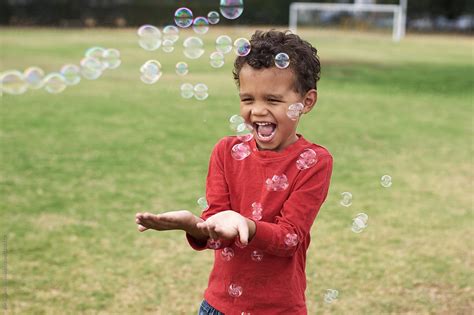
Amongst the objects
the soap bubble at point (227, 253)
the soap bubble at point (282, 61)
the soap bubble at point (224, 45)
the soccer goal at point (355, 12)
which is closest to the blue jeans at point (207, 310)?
the soap bubble at point (227, 253)

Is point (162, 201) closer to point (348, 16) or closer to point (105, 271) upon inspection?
point (105, 271)

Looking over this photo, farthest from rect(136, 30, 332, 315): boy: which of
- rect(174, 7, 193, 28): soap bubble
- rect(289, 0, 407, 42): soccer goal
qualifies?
rect(289, 0, 407, 42): soccer goal

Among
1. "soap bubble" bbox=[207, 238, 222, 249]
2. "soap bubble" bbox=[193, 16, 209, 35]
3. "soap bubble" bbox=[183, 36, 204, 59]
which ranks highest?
"soap bubble" bbox=[193, 16, 209, 35]

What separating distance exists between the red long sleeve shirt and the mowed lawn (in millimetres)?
1816

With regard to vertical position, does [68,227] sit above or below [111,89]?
above

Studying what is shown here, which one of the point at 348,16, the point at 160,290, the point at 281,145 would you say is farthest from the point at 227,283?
the point at 348,16

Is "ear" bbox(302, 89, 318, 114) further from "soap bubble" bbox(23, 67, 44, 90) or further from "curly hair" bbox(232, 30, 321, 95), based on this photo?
Answer: "soap bubble" bbox(23, 67, 44, 90)

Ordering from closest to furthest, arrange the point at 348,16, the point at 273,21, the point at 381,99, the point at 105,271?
the point at 105,271 → the point at 381,99 → the point at 348,16 → the point at 273,21

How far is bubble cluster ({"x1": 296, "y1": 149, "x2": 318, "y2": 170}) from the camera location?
2.42 metres

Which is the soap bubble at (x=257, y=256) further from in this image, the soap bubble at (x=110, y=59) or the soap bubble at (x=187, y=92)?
the soap bubble at (x=110, y=59)

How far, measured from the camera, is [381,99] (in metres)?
14.8

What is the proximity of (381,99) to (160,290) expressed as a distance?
1106 centimetres

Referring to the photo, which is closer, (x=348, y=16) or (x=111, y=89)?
(x=111, y=89)

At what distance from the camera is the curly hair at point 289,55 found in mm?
2360
